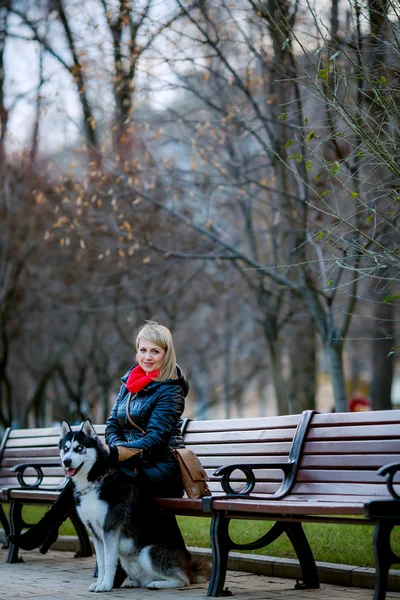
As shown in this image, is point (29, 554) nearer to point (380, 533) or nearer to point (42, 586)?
point (42, 586)

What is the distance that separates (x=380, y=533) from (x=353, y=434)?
1210mm

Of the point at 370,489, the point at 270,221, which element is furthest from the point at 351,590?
the point at 270,221

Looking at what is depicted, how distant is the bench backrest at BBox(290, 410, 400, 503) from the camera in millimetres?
6250

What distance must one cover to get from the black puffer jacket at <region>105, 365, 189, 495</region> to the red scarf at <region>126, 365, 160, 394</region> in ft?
0.16

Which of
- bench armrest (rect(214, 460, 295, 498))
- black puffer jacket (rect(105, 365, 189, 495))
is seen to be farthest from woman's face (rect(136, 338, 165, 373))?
bench armrest (rect(214, 460, 295, 498))

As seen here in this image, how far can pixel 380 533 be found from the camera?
539 centimetres

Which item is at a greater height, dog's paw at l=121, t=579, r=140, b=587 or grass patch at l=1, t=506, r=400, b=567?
grass patch at l=1, t=506, r=400, b=567

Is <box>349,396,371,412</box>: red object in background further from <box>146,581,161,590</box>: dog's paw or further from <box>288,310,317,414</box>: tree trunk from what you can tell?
<box>146,581,161,590</box>: dog's paw

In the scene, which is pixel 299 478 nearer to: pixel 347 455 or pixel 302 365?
pixel 347 455

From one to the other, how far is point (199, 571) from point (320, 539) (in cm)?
176

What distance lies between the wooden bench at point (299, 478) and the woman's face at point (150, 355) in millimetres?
919

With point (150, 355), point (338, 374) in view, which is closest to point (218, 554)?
point (150, 355)

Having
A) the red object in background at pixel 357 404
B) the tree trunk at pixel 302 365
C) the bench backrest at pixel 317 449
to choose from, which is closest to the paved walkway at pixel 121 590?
the bench backrest at pixel 317 449

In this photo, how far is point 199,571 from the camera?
23.4 feet
